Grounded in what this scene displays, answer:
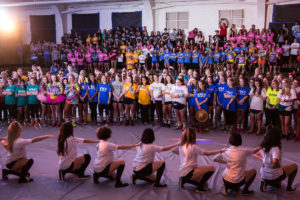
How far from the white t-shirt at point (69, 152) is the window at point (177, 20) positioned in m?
15.8

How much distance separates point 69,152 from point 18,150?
0.96 m

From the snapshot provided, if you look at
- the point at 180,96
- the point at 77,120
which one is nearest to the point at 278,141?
the point at 180,96

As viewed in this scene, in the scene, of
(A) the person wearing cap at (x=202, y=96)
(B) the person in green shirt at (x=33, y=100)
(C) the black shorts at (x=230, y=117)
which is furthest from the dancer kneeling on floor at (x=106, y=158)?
(B) the person in green shirt at (x=33, y=100)

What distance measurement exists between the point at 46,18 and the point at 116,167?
67.7 ft

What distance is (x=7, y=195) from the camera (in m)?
4.84

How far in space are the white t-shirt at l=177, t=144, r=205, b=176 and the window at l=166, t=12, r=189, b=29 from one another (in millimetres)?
15872

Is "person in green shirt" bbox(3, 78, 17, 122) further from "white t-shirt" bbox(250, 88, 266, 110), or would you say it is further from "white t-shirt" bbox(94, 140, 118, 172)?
"white t-shirt" bbox(250, 88, 266, 110)

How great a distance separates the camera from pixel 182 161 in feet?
16.0

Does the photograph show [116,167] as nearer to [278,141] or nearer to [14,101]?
[278,141]

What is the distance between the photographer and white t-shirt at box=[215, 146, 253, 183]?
463 cm

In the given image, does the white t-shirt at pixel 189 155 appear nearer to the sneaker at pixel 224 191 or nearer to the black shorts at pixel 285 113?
the sneaker at pixel 224 191

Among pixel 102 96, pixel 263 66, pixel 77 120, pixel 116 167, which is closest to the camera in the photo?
pixel 116 167

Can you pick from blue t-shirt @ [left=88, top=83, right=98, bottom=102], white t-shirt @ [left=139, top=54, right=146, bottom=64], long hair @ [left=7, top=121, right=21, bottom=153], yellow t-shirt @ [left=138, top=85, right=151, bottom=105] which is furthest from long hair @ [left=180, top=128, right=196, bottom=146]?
white t-shirt @ [left=139, top=54, right=146, bottom=64]

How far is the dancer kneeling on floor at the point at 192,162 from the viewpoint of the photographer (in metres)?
4.77
